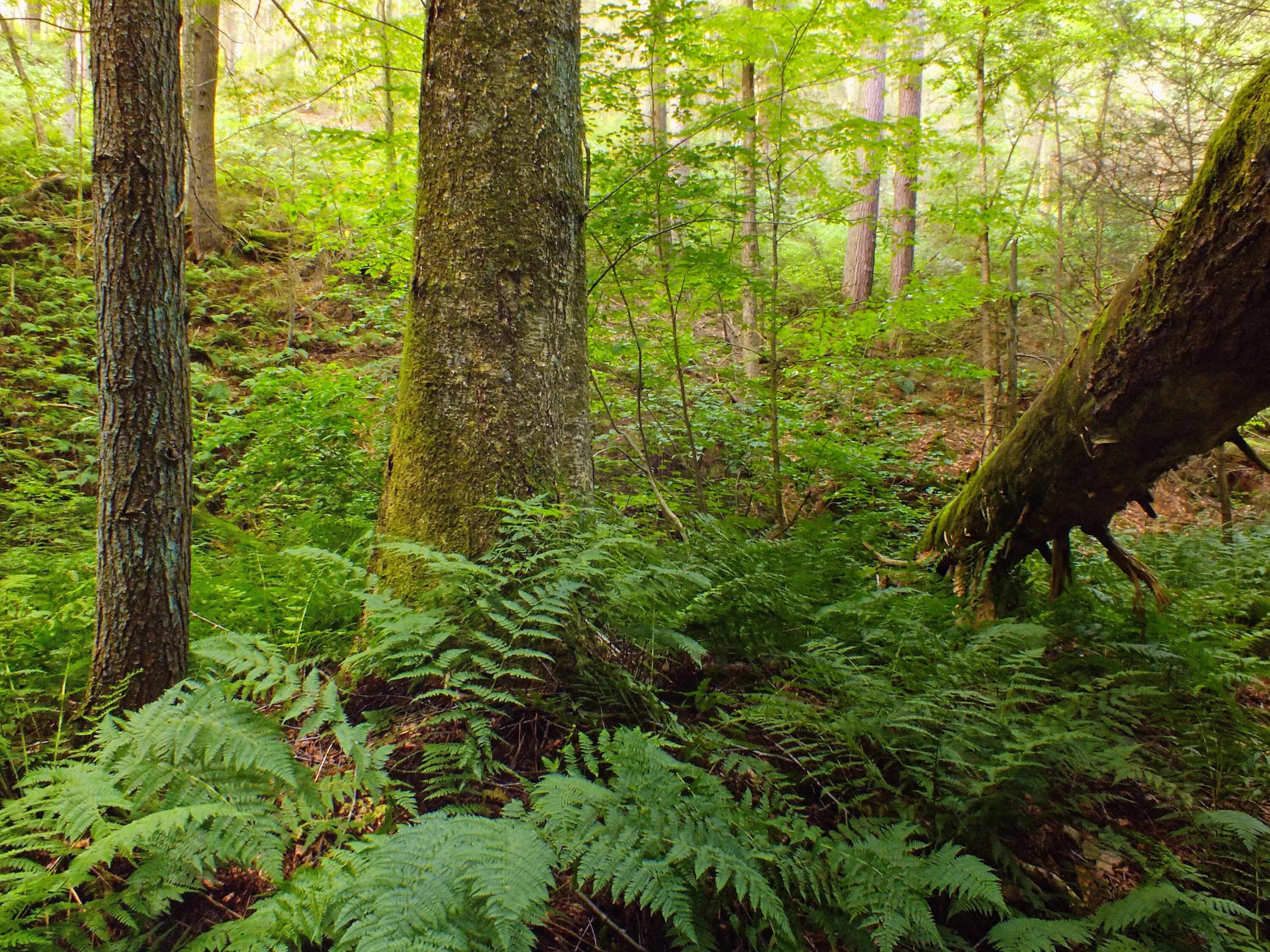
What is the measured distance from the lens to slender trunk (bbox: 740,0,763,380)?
4.25 m

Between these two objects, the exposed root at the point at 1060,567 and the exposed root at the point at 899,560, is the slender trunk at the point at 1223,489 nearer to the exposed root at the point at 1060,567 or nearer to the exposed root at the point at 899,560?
the exposed root at the point at 1060,567

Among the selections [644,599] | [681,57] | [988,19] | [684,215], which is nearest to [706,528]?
[644,599]

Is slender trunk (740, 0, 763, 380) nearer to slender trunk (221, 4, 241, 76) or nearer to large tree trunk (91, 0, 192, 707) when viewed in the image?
large tree trunk (91, 0, 192, 707)

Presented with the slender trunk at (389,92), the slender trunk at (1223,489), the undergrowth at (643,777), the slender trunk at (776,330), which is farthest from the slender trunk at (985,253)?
the slender trunk at (389,92)

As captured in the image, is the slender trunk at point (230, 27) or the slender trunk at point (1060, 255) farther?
the slender trunk at point (230, 27)

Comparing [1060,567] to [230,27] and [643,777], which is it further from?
[230,27]

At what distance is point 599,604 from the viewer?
257 cm

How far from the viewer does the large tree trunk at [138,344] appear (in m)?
2.27

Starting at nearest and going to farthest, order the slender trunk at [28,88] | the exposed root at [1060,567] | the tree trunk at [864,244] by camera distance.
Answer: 1. the exposed root at [1060,567]
2. the slender trunk at [28,88]
3. the tree trunk at [864,244]

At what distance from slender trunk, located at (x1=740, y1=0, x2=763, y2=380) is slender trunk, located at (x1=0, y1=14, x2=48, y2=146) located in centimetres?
674

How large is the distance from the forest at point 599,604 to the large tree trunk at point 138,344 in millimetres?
14

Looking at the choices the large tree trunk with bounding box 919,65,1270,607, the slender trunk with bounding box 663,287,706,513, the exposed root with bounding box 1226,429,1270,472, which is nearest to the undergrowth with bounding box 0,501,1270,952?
the large tree trunk with bounding box 919,65,1270,607

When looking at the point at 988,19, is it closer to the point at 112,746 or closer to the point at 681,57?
the point at 681,57

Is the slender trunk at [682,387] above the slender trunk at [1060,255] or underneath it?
underneath
